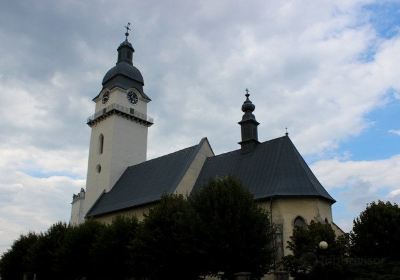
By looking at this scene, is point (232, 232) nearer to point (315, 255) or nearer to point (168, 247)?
point (168, 247)

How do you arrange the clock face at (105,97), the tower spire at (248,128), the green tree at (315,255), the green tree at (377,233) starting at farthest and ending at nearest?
the clock face at (105,97), the tower spire at (248,128), the green tree at (377,233), the green tree at (315,255)

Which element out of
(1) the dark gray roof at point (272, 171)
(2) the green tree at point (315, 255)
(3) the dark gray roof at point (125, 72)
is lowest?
(2) the green tree at point (315, 255)

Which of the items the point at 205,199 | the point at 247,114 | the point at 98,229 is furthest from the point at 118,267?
the point at 247,114

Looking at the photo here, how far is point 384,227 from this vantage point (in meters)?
27.9

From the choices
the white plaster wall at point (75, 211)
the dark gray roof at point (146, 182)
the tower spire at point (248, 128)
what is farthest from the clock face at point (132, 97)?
the white plaster wall at point (75, 211)

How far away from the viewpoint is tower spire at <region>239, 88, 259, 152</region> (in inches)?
1479

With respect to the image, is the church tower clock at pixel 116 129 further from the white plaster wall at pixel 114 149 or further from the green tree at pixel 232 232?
the green tree at pixel 232 232

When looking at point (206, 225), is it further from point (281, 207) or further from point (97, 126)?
point (97, 126)

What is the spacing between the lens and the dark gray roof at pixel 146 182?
38906 millimetres

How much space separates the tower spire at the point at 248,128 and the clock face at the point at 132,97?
15.2m

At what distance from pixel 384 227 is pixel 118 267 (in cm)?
1768

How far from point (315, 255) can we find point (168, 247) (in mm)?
8833

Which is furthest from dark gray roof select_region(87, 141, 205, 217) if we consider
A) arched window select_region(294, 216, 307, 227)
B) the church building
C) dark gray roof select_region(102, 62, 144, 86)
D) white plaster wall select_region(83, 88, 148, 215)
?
arched window select_region(294, 216, 307, 227)

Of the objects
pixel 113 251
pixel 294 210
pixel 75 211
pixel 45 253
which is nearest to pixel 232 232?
pixel 294 210
